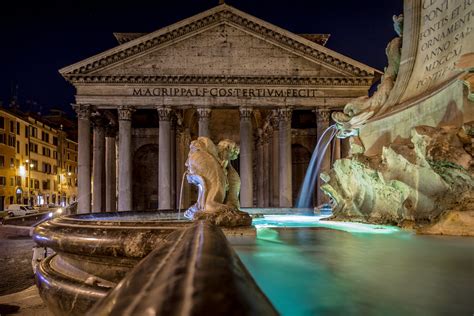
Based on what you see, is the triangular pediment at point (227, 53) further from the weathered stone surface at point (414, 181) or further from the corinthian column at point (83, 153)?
the weathered stone surface at point (414, 181)

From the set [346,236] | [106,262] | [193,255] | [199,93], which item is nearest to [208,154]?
[346,236]

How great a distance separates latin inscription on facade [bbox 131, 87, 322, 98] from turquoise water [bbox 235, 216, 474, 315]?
19568 millimetres

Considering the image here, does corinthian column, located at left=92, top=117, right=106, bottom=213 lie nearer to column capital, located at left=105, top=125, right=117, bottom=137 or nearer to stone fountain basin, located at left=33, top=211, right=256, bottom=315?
column capital, located at left=105, top=125, right=117, bottom=137

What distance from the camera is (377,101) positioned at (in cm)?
680

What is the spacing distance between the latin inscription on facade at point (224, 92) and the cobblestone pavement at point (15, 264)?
10.5 m

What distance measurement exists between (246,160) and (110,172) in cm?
1049

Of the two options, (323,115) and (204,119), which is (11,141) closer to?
(204,119)

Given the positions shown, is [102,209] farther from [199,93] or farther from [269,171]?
[269,171]

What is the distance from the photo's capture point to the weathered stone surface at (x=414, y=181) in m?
4.54

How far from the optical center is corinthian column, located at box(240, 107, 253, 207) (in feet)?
76.0

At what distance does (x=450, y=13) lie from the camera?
18.0 ft

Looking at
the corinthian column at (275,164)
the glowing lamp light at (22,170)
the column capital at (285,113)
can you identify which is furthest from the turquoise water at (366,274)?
the glowing lamp light at (22,170)

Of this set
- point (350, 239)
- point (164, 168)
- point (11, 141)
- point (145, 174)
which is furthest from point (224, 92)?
point (11, 141)

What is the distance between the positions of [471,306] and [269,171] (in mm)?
26192
